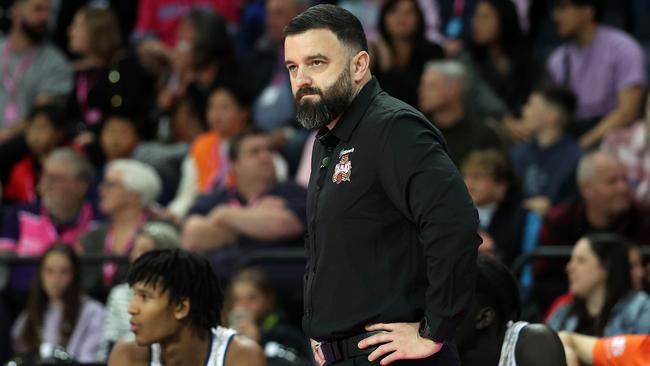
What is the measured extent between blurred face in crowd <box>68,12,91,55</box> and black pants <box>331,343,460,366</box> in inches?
299

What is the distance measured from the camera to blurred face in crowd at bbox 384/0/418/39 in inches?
373

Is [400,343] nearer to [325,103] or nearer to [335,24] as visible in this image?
[325,103]

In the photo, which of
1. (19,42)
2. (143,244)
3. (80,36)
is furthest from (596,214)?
(19,42)

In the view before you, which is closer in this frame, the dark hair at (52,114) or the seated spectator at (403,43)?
the seated spectator at (403,43)

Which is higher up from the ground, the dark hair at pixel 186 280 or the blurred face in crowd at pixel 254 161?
the dark hair at pixel 186 280

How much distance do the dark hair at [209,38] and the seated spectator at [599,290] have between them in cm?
455

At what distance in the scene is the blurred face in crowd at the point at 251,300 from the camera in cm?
752

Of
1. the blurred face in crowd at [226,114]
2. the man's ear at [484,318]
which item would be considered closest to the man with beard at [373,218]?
the man's ear at [484,318]

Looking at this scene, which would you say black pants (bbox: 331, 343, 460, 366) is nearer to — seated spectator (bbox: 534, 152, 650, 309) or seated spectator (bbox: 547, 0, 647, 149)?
seated spectator (bbox: 534, 152, 650, 309)

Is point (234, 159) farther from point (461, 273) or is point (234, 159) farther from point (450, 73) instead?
point (461, 273)

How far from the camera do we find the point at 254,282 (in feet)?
24.8

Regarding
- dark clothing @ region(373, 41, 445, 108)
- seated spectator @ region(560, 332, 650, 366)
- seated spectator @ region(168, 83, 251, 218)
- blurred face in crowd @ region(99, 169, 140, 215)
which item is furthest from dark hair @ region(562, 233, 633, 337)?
seated spectator @ region(168, 83, 251, 218)

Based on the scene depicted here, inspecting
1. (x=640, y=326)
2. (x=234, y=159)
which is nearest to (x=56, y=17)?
(x=234, y=159)

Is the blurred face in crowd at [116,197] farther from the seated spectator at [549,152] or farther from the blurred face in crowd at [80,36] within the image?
the seated spectator at [549,152]
